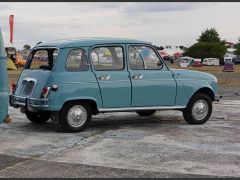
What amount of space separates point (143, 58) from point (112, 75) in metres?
0.87

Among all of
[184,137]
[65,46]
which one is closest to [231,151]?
[184,137]

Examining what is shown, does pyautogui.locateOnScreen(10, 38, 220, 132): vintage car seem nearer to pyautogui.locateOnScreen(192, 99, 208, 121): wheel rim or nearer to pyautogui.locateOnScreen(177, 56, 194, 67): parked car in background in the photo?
pyautogui.locateOnScreen(192, 99, 208, 121): wheel rim

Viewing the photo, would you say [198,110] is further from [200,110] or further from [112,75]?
[112,75]

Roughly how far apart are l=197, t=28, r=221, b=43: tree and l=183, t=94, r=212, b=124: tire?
392ft

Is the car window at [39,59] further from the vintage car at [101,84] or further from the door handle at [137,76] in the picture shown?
the door handle at [137,76]

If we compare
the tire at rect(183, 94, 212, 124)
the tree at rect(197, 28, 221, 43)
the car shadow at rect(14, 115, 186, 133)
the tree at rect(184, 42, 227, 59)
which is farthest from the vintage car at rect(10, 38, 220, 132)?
the tree at rect(197, 28, 221, 43)

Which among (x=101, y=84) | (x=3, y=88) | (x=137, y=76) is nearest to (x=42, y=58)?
(x=101, y=84)

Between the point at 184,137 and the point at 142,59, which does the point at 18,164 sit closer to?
the point at 184,137

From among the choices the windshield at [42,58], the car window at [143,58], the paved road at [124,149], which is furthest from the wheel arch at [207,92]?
the windshield at [42,58]

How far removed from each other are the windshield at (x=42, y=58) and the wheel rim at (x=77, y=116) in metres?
0.95

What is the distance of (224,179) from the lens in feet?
21.6

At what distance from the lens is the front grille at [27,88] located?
10.2 meters

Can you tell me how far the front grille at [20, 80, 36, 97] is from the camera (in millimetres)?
10195

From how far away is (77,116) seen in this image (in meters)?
9.99
